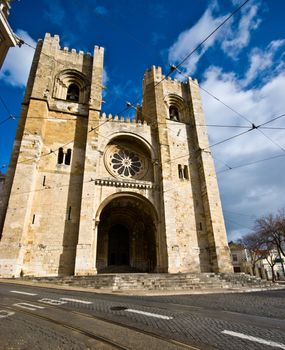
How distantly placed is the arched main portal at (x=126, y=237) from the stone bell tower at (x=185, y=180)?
2.13 m

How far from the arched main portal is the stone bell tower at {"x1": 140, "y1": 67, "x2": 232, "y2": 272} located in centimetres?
213

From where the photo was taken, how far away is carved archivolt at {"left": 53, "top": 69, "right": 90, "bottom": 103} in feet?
61.1

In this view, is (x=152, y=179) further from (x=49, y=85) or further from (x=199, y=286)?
(x=49, y=85)

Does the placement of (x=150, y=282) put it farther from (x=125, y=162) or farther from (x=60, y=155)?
(x=60, y=155)

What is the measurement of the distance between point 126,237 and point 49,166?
8674 mm

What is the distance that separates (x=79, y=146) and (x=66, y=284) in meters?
9.57

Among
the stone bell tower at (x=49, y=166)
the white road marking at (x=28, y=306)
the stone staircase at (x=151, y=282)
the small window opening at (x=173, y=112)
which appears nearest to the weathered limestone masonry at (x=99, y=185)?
the stone bell tower at (x=49, y=166)

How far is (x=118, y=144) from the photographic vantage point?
734 inches

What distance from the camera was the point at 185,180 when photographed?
59.0ft

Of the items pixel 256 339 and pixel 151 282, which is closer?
pixel 256 339

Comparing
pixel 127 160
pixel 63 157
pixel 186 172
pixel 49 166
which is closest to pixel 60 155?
pixel 63 157

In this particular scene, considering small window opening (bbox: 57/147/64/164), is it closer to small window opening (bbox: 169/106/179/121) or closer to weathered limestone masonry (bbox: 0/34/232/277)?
weathered limestone masonry (bbox: 0/34/232/277)

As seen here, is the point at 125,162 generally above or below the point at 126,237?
above

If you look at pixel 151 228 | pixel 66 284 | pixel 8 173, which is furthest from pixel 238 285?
pixel 8 173
